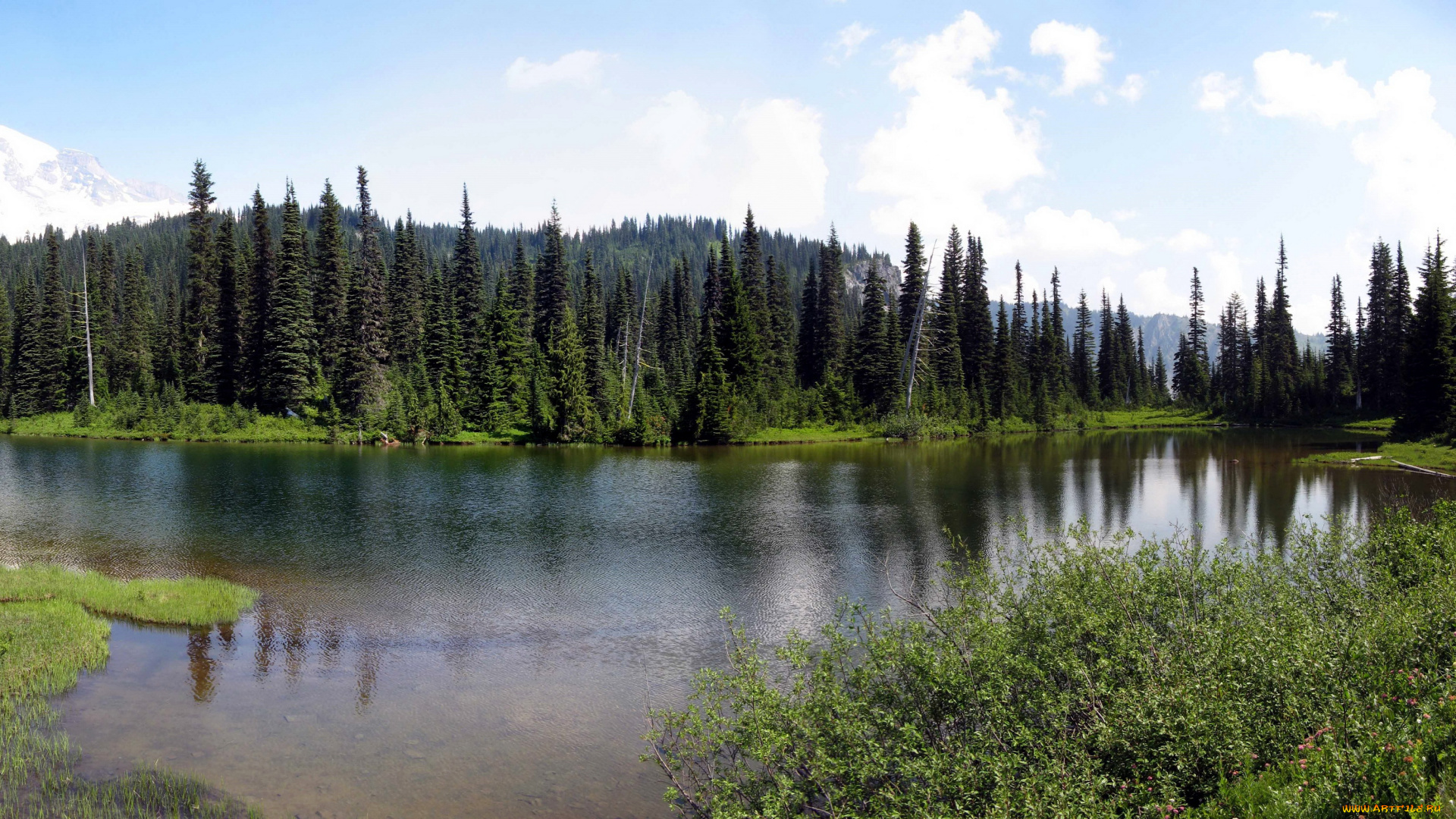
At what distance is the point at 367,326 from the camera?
2975 inches

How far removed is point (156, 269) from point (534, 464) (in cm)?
15602

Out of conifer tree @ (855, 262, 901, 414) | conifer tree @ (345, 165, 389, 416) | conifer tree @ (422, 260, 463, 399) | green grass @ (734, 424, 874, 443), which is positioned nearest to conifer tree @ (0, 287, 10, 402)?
conifer tree @ (345, 165, 389, 416)

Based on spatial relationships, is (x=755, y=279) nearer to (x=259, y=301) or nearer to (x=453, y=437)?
(x=453, y=437)

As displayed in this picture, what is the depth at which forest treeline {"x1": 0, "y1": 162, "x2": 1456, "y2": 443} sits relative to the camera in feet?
236

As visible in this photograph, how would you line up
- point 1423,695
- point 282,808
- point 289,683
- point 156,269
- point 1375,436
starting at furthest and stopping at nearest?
point 156,269 < point 1375,436 < point 289,683 < point 282,808 < point 1423,695

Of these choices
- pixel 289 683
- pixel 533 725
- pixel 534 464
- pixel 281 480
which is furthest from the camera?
pixel 534 464

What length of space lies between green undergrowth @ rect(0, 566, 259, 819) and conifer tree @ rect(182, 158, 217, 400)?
6418 cm

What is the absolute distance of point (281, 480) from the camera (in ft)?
138

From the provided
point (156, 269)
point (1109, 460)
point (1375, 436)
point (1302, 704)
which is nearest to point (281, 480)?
point (1302, 704)

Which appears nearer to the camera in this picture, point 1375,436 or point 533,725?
point 533,725

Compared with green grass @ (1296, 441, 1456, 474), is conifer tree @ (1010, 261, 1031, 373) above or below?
above

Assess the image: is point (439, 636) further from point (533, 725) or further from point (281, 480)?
point (281, 480)

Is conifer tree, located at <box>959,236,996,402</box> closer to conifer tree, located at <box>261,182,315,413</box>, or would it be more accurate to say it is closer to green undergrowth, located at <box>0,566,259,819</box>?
conifer tree, located at <box>261,182,315,413</box>

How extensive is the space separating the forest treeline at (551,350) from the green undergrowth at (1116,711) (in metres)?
59.1
